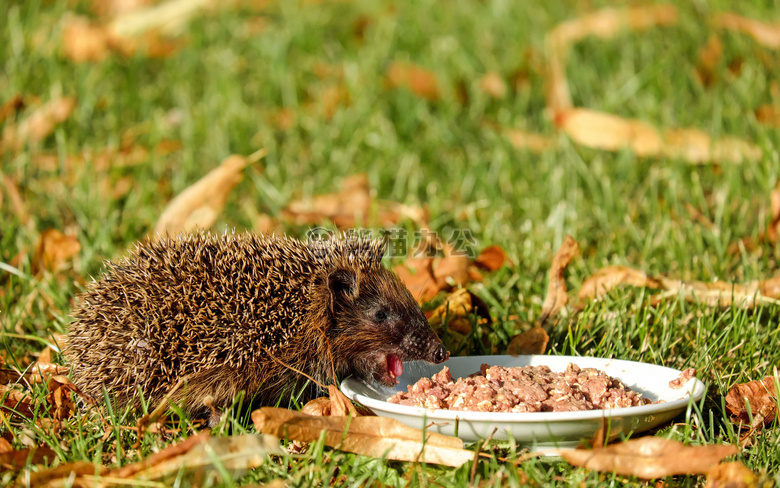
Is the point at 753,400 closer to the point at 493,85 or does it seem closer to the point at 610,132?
the point at 610,132

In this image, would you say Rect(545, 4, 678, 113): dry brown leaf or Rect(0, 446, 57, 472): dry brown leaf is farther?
Rect(545, 4, 678, 113): dry brown leaf

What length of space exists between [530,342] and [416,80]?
174 inches

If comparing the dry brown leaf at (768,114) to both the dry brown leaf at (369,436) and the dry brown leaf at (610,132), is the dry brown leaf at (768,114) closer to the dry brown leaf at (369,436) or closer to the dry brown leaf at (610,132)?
the dry brown leaf at (610,132)

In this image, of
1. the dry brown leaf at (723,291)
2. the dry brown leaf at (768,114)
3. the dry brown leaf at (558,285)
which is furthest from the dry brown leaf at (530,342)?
the dry brown leaf at (768,114)

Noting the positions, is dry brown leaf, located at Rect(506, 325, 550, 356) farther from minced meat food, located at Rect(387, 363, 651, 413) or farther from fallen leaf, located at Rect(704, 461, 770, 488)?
fallen leaf, located at Rect(704, 461, 770, 488)

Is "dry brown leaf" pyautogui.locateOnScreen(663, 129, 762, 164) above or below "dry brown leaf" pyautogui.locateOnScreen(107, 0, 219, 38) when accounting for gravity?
below

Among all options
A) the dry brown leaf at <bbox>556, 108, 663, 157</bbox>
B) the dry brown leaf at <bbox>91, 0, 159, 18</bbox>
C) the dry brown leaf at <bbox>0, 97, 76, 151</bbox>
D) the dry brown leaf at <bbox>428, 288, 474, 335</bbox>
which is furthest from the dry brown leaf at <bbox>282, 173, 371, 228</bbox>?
the dry brown leaf at <bbox>91, 0, 159, 18</bbox>

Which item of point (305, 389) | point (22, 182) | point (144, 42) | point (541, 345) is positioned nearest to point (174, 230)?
point (22, 182)

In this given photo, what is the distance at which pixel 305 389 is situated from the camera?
13.6 ft

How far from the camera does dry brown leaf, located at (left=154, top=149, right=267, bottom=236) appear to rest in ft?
19.3

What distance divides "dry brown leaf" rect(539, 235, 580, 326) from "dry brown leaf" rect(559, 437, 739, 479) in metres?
1.64

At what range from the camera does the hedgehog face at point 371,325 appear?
4.10 meters

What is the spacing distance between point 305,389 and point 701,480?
→ 78.4 inches

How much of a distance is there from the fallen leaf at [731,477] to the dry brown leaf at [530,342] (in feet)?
4.67
